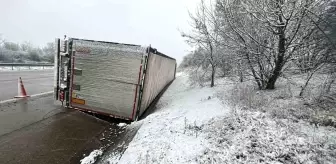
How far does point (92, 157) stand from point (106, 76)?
9.35 ft

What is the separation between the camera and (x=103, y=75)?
6488 mm

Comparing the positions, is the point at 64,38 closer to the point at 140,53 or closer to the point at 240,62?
the point at 140,53

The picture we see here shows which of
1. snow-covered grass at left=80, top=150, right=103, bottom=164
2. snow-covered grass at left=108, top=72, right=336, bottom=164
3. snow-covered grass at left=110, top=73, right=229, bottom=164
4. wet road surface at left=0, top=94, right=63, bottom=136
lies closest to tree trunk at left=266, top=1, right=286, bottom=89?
snow-covered grass at left=108, top=72, right=336, bottom=164

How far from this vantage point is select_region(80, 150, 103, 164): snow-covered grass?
4097 mm

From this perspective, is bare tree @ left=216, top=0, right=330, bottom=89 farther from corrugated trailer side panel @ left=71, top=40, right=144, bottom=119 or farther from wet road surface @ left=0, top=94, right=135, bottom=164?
wet road surface @ left=0, top=94, right=135, bottom=164

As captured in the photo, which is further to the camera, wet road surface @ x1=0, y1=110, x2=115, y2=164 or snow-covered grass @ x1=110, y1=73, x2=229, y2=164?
wet road surface @ x1=0, y1=110, x2=115, y2=164

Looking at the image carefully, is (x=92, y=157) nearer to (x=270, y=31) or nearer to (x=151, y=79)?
(x=151, y=79)

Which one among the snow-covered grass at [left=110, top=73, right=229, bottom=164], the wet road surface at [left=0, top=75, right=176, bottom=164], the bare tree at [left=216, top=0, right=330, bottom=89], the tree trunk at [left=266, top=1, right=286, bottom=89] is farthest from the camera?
the tree trunk at [left=266, top=1, right=286, bottom=89]

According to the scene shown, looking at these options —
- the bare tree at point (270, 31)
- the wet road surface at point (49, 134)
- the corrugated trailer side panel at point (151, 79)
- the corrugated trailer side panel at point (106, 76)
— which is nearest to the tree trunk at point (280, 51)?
the bare tree at point (270, 31)

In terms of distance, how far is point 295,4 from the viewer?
253 inches

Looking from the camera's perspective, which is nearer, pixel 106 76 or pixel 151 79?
pixel 106 76

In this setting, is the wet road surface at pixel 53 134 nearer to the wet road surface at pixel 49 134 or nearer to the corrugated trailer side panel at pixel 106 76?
the wet road surface at pixel 49 134

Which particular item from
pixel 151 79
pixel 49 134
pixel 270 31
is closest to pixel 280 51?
pixel 270 31

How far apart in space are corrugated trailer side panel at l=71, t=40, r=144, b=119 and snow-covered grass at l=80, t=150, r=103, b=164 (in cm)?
217
